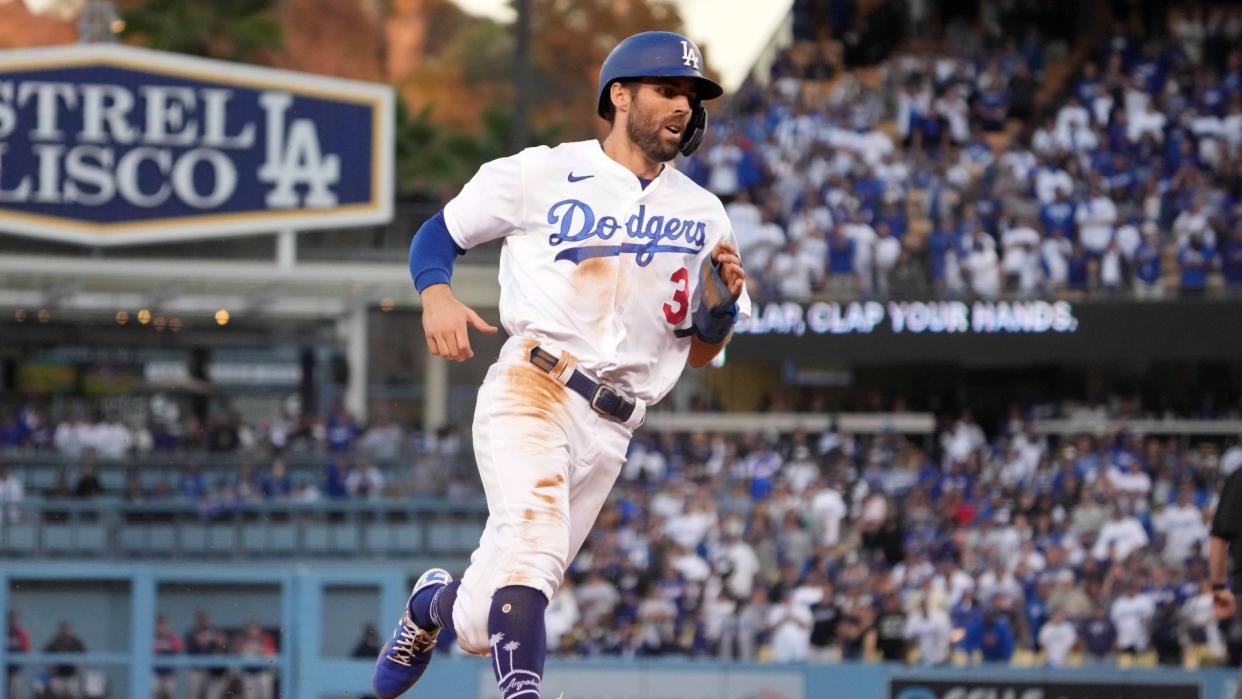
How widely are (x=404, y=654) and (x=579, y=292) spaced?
1215mm

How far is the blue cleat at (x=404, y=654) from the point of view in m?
5.57

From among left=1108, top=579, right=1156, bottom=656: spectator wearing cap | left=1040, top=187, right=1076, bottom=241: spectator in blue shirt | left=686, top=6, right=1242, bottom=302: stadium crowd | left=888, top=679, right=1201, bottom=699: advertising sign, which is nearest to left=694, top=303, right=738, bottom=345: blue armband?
left=888, top=679, right=1201, bottom=699: advertising sign

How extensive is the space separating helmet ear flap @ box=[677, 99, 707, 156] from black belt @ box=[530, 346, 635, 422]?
70 centimetres

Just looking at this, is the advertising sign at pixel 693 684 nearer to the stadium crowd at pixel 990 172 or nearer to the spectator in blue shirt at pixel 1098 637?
the spectator in blue shirt at pixel 1098 637

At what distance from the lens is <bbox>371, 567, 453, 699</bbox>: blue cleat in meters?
5.57

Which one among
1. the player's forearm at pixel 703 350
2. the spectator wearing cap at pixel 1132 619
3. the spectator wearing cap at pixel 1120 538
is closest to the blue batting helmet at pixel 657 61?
the player's forearm at pixel 703 350

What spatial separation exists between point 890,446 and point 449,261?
14.8 metres

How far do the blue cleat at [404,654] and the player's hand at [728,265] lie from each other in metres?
1.23

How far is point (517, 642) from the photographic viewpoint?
4930mm

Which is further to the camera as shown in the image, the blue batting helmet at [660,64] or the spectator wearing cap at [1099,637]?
the spectator wearing cap at [1099,637]

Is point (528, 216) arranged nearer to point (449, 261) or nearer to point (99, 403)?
point (449, 261)

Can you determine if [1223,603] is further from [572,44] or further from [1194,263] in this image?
[572,44]

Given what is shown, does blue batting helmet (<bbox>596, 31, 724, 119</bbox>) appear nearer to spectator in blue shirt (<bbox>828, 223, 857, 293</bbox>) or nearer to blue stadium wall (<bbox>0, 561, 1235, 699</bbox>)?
blue stadium wall (<bbox>0, 561, 1235, 699</bbox>)

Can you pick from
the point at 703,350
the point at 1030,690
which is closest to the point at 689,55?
the point at 703,350
